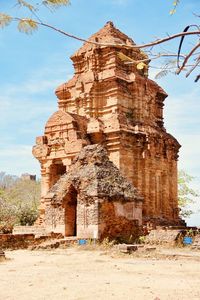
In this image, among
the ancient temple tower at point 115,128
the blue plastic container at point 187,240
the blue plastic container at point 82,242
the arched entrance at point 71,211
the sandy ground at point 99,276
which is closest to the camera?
the sandy ground at point 99,276

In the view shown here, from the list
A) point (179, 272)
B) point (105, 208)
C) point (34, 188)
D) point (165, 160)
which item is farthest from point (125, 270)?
point (34, 188)

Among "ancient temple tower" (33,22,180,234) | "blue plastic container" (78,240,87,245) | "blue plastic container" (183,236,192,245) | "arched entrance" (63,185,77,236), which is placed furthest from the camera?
"ancient temple tower" (33,22,180,234)

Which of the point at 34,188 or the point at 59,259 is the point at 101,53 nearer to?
the point at 59,259

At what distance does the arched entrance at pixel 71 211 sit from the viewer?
16.6 metres

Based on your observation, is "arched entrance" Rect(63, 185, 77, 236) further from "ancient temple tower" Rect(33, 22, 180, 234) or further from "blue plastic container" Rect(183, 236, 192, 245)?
"ancient temple tower" Rect(33, 22, 180, 234)

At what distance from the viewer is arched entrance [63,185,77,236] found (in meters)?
16.6

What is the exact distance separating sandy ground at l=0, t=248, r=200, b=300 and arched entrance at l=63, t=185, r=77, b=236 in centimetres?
354

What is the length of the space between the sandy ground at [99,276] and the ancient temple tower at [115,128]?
9345 millimetres

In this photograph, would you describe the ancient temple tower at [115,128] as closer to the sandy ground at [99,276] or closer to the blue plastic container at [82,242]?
the blue plastic container at [82,242]

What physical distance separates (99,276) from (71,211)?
8532 mm

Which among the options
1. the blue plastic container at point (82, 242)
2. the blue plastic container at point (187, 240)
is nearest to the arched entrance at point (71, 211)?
the blue plastic container at point (82, 242)

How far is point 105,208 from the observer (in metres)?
15.4


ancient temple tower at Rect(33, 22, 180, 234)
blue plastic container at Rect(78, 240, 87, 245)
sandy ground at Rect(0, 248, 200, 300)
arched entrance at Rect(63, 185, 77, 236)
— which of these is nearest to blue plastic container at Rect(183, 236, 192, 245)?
blue plastic container at Rect(78, 240, 87, 245)

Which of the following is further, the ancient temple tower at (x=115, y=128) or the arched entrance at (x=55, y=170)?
the arched entrance at (x=55, y=170)
